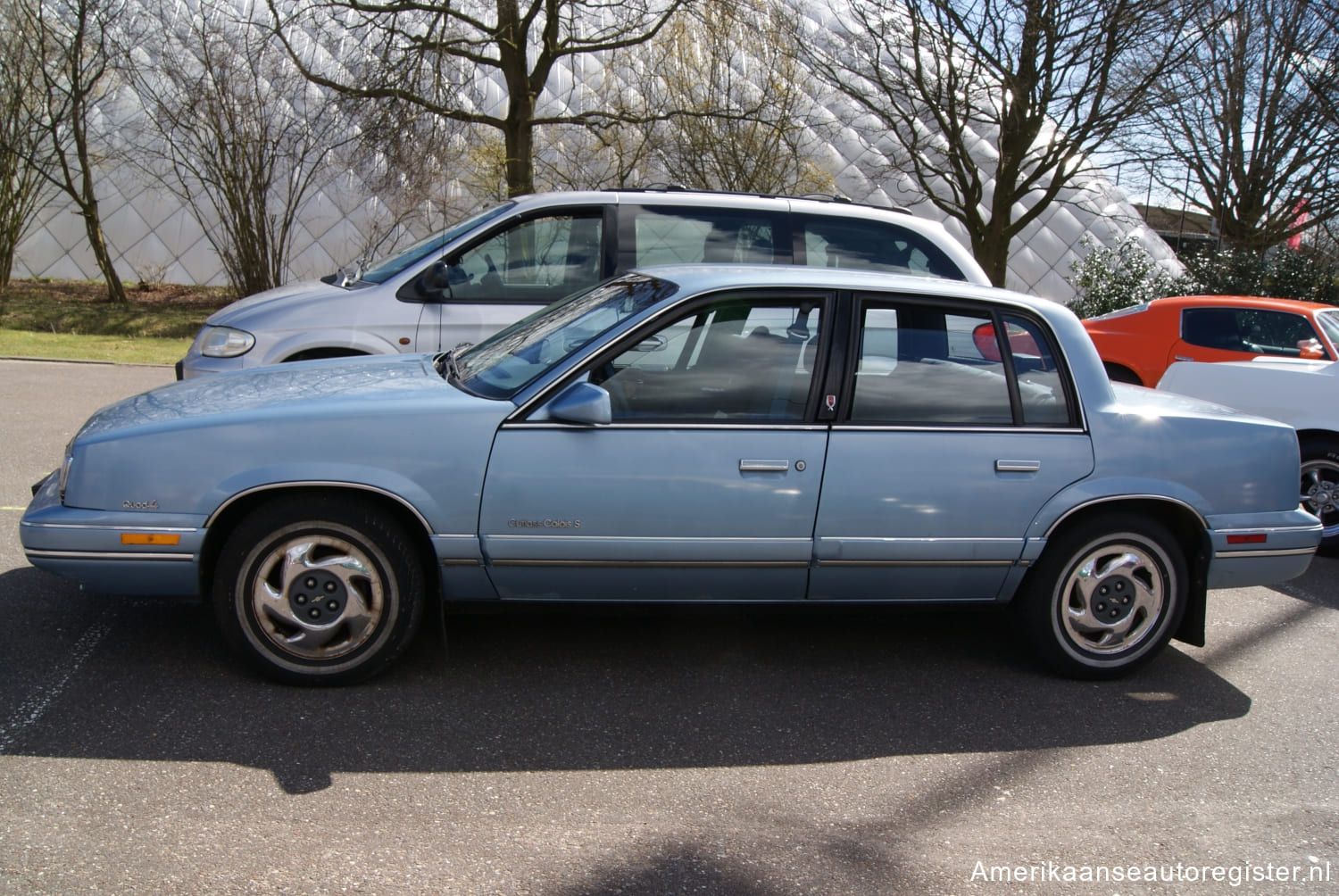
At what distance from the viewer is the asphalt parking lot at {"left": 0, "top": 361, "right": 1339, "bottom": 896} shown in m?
3.09

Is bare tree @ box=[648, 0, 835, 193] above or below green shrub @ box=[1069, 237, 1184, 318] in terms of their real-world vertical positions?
above

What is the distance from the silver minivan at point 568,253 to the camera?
23.2ft

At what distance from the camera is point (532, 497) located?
4070mm

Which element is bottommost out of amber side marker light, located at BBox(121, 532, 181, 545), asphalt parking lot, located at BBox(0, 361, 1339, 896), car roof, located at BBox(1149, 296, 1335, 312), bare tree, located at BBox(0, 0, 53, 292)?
asphalt parking lot, located at BBox(0, 361, 1339, 896)

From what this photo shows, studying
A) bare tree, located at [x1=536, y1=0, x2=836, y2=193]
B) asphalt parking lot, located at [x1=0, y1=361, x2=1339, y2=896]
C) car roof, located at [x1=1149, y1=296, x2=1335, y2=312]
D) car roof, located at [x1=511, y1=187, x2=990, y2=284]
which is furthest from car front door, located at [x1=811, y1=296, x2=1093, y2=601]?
bare tree, located at [x1=536, y1=0, x2=836, y2=193]

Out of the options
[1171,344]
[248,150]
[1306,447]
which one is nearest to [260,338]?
[1306,447]

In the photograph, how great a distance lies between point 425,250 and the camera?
288 inches

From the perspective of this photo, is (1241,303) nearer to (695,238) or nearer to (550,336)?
(695,238)

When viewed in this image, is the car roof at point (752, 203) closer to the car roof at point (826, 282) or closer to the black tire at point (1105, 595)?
the car roof at point (826, 282)

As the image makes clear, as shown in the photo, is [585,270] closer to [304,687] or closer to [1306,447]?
[304,687]

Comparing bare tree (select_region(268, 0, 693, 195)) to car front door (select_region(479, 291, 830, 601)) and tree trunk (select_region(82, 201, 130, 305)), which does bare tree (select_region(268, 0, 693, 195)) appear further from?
car front door (select_region(479, 291, 830, 601))

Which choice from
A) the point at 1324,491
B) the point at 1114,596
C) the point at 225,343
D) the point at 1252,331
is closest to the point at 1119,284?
the point at 1252,331

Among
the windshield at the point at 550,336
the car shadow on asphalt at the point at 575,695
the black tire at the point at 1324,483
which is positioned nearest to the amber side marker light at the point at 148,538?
the car shadow on asphalt at the point at 575,695

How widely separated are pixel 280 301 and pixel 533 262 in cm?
161
